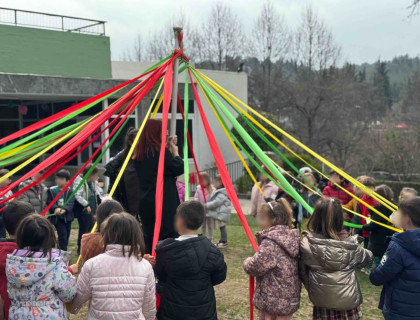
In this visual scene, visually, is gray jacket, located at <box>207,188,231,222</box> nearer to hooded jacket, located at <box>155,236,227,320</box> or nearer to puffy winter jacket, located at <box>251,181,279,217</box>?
puffy winter jacket, located at <box>251,181,279,217</box>

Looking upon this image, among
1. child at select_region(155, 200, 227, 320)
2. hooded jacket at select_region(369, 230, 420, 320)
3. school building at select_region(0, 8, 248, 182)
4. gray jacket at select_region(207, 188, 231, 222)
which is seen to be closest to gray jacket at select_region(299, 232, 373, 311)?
hooded jacket at select_region(369, 230, 420, 320)

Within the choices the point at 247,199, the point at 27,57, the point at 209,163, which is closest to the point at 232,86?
the point at 209,163

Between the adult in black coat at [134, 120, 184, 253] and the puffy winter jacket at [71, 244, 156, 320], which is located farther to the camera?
the adult in black coat at [134, 120, 184, 253]

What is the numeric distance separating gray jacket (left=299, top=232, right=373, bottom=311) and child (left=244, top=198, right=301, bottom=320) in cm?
11

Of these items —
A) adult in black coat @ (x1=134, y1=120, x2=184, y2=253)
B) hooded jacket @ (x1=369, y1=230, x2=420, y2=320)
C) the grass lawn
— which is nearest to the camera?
hooded jacket @ (x1=369, y1=230, x2=420, y2=320)

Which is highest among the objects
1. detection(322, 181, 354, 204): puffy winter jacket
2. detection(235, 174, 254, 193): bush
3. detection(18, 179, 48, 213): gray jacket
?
detection(18, 179, 48, 213): gray jacket

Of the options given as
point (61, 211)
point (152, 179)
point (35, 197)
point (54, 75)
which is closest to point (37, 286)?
point (152, 179)

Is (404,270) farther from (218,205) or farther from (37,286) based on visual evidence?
(218,205)

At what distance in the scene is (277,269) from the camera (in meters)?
3.74

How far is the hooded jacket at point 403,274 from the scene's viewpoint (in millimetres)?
3482

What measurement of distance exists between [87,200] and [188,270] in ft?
15.1

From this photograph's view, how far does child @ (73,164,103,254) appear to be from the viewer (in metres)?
7.31

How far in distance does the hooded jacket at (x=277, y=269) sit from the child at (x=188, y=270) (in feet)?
1.24

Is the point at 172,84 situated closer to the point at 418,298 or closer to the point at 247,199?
the point at 418,298
